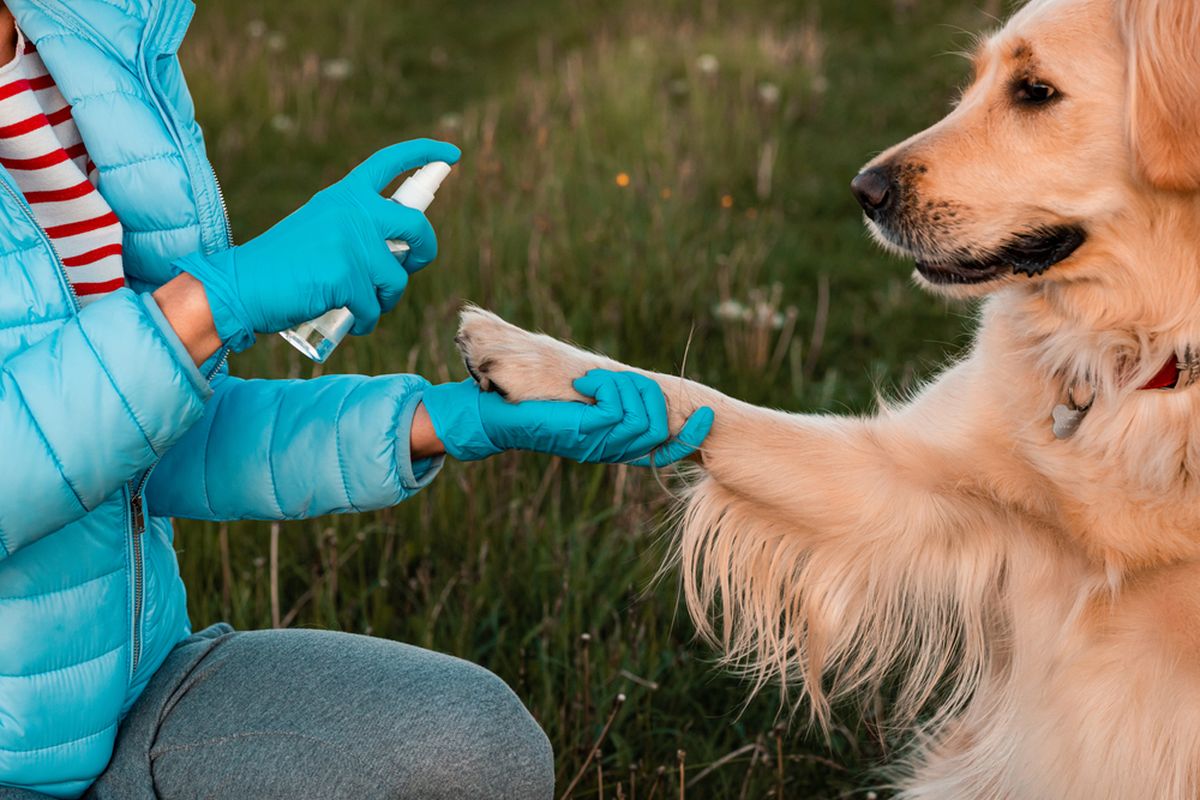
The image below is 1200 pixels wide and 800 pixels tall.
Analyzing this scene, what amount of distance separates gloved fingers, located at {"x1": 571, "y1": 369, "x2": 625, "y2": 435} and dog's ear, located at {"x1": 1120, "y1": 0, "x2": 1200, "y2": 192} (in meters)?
0.79

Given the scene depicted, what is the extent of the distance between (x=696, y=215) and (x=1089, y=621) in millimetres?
2663

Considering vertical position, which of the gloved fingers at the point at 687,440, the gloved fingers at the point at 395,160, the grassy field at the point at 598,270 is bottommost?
the grassy field at the point at 598,270

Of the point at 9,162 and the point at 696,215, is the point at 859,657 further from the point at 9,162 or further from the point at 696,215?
the point at 696,215

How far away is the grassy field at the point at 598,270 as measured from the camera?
93.7 inches

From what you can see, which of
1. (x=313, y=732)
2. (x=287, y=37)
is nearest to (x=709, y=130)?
(x=287, y=37)

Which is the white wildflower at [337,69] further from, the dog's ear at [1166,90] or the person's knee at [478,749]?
the person's knee at [478,749]

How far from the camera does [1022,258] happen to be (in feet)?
6.44

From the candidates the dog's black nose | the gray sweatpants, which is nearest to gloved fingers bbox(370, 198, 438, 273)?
the gray sweatpants

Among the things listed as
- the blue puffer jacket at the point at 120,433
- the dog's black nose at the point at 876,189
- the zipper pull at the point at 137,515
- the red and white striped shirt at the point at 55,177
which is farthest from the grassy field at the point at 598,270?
the red and white striped shirt at the point at 55,177

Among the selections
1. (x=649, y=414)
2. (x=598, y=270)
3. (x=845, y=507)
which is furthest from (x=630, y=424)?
(x=598, y=270)

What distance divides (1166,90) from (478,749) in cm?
124

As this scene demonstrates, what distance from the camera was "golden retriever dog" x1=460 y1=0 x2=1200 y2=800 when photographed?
1.81 metres

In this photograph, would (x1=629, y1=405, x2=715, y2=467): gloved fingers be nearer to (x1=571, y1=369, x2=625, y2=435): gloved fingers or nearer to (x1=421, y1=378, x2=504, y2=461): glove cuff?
(x1=571, y1=369, x2=625, y2=435): gloved fingers

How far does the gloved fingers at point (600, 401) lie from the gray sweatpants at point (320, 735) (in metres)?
0.37
